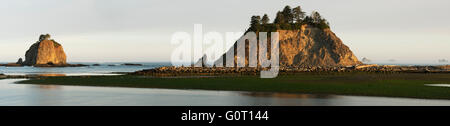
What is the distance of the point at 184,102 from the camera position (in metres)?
23.2

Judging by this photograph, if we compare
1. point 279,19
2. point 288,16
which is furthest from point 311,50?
point 288,16

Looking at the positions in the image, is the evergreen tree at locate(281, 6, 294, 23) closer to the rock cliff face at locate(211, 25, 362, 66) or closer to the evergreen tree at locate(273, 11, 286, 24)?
the evergreen tree at locate(273, 11, 286, 24)

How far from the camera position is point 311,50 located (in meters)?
127

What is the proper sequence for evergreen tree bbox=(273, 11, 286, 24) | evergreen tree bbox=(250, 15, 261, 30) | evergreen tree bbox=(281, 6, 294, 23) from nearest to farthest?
1. evergreen tree bbox=(273, 11, 286, 24)
2. evergreen tree bbox=(250, 15, 261, 30)
3. evergreen tree bbox=(281, 6, 294, 23)

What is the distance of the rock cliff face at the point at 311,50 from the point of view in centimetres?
12350

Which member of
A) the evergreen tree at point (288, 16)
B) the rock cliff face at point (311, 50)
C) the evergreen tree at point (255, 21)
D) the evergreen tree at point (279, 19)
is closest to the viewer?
the rock cliff face at point (311, 50)

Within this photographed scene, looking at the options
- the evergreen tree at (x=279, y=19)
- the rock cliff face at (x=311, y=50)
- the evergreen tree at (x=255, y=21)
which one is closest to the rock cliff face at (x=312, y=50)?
the rock cliff face at (x=311, y=50)

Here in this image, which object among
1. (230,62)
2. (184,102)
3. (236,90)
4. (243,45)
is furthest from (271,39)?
(184,102)

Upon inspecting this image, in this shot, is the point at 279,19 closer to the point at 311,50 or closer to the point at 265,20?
the point at 265,20

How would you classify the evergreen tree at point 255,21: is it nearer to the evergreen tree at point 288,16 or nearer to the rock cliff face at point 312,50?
the evergreen tree at point 288,16

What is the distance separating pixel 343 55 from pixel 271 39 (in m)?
24.1

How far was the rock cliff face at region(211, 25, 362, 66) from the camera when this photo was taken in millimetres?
123500

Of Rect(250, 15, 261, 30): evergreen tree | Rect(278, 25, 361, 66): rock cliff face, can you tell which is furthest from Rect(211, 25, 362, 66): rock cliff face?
Rect(250, 15, 261, 30): evergreen tree
